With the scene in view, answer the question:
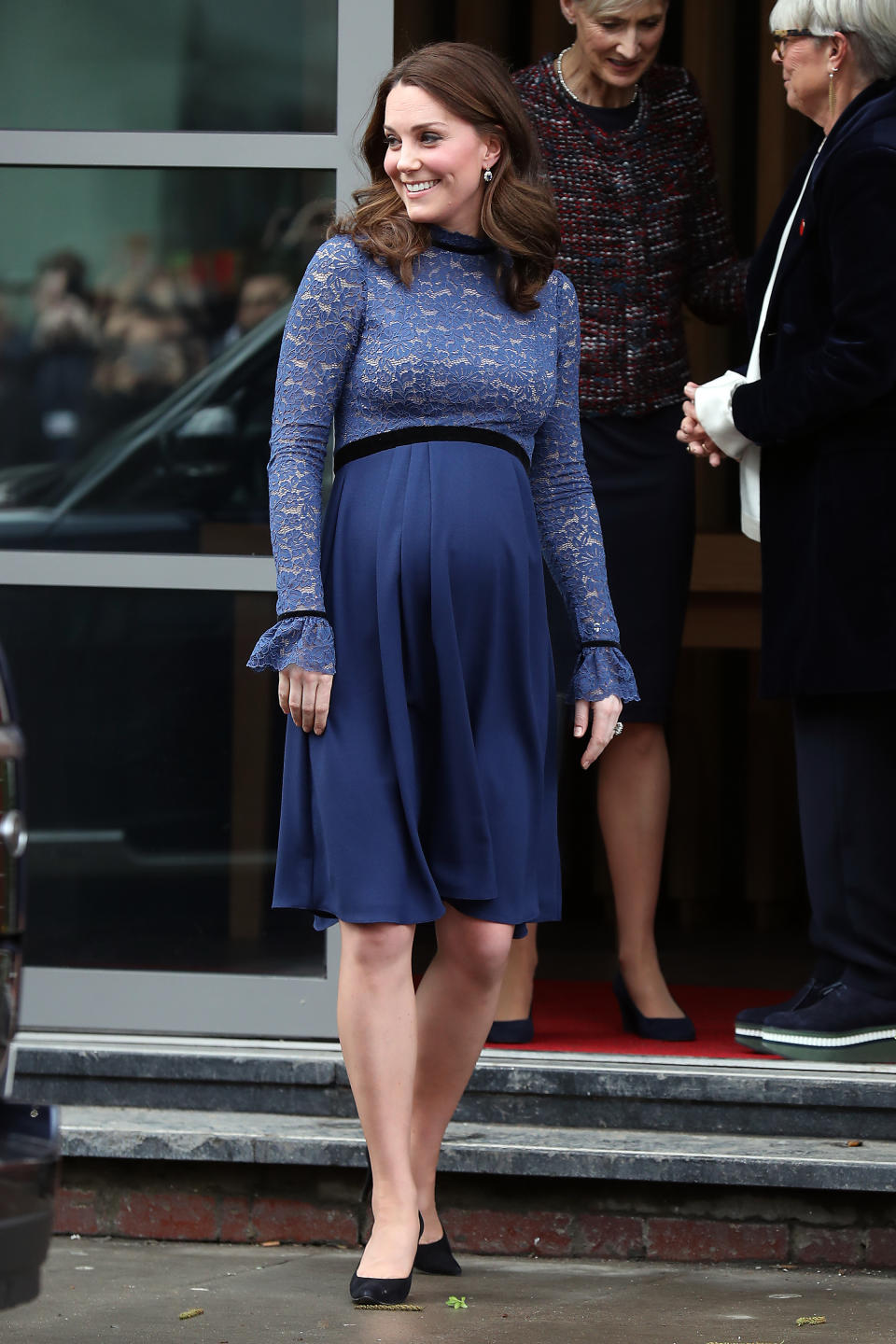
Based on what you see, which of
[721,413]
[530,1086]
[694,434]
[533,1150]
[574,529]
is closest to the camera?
[574,529]

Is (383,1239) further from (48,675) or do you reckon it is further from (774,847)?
(774,847)

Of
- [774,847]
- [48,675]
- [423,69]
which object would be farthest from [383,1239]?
[774,847]

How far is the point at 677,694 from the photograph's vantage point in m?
6.52

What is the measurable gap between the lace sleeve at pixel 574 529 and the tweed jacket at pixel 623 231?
75 centimetres

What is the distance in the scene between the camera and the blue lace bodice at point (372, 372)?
316cm

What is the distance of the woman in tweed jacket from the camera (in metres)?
4.21

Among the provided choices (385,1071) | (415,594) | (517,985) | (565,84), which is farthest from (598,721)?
(565,84)

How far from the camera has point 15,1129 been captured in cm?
217

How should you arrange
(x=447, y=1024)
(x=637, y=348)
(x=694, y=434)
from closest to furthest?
(x=447, y=1024)
(x=694, y=434)
(x=637, y=348)

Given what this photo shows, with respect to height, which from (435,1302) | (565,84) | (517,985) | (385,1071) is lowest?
(435,1302)

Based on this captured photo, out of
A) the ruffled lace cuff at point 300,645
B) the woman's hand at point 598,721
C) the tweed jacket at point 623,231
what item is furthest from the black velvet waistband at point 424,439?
the tweed jacket at point 623,231

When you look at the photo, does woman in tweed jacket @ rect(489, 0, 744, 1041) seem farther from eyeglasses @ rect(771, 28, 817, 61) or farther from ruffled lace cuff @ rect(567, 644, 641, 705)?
ruffled lace cuff @ rect(567, 644, 641, 705)

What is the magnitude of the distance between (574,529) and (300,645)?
61cm

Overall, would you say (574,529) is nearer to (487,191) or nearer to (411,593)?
(411,593)
